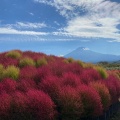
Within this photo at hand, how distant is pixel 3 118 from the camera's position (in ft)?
32.3

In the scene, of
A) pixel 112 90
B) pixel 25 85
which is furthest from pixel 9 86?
pixel 112 90

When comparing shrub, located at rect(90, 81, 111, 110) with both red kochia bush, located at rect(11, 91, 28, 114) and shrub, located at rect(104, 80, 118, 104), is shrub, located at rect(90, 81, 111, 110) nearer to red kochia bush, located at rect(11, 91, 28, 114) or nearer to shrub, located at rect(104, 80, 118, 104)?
shrub, located at rect(104, 80, 118, 104)

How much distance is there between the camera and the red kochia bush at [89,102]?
486 inches

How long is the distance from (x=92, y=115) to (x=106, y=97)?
67.1 inches

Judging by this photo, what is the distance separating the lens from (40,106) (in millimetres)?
10086

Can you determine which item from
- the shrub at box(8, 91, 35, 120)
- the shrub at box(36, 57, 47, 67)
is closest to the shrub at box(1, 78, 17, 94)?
the shrub at box(8, 91, 35, 120)

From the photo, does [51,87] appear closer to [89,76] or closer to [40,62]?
[89,76]

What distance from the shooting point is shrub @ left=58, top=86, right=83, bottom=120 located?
11.3 meters

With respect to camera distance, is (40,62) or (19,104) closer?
(19,104)

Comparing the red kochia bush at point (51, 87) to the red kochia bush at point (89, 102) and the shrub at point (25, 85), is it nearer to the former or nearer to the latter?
the shrub at point (25, 85)

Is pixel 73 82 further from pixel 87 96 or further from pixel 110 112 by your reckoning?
pixel 110 112

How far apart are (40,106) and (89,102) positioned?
2.94 metres

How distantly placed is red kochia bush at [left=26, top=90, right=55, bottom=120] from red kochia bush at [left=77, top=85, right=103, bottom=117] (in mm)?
2137

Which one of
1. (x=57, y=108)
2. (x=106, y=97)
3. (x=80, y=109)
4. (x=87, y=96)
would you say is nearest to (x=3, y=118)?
(x=57, y=108)
